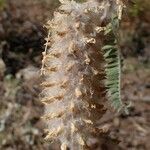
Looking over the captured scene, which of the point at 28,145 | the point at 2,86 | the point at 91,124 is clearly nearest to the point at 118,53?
the point at 91,124

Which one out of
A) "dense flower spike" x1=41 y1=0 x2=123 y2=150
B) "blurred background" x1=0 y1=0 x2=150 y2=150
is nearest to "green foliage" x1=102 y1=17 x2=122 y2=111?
"dense flower spike" x1=41 y1=0 x2=123 y2=150

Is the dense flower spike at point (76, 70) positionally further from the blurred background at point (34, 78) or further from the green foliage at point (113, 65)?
the blurred background at point (34, 78)

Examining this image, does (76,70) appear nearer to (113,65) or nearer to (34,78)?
(113,65)

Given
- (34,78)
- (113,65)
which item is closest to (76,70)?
(113,65)

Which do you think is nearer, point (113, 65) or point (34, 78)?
point (113, 65)

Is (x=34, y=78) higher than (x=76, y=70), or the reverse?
(x=76, y=70)
